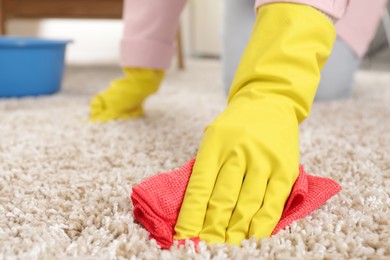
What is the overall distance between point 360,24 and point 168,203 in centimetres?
86

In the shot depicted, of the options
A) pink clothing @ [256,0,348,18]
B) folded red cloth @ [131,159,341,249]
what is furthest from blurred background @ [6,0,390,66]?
folded red cloth @ [131,159,341,249]

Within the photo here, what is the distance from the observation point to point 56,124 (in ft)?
2.89

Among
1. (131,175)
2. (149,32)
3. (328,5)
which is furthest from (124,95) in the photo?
(328,5)

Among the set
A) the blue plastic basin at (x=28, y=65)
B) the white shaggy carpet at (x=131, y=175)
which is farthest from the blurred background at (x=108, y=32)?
the white shaggy carpet at (x=131, y=175)

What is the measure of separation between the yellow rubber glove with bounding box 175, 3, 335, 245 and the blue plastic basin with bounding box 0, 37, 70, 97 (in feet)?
2.71

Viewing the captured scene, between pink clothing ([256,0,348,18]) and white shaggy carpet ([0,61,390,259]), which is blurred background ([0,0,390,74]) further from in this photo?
pink clothing ([256,0,348,18])

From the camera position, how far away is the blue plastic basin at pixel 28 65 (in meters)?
1.15

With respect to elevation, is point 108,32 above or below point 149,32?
below

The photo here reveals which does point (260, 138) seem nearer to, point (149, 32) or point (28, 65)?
point (149, 32)

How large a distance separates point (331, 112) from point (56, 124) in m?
0.53

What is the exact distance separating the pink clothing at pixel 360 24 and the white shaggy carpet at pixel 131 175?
14cm

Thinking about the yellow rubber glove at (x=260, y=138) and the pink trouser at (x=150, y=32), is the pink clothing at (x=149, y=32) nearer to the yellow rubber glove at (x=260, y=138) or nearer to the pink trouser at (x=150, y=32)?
the pink trouser at (x=150, y=32)

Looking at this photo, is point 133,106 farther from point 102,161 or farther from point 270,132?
point 270,132

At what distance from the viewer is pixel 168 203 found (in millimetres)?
414
